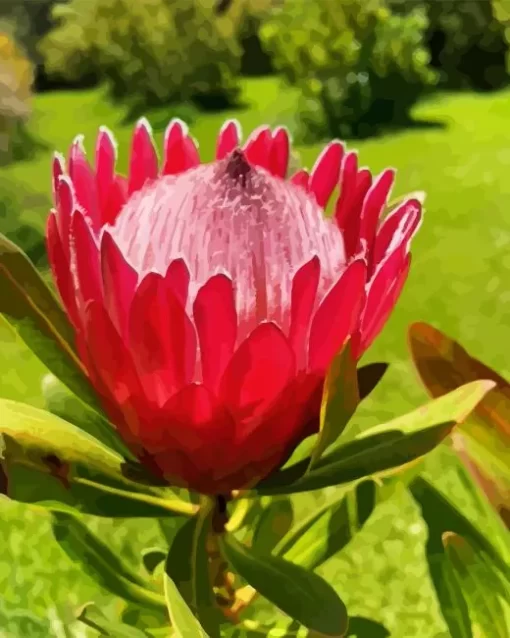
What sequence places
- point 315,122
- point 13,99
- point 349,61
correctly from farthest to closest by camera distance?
point 349,61
point 315,122
point 13,99

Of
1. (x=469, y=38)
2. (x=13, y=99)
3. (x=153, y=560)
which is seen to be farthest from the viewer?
(x=13, y=99)

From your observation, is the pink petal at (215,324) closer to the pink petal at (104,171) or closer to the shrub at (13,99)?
the pink petal at (104,171)

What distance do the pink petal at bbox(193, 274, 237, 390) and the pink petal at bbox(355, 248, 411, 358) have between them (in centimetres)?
4

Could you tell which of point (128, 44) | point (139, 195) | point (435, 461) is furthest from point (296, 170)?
point (128, 44)

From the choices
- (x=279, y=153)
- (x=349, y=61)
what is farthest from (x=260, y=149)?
(x=349, y=61)

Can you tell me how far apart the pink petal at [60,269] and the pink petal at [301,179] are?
8 centimetres

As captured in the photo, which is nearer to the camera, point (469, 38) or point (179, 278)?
point (179, 278)

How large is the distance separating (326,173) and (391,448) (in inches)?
3.7

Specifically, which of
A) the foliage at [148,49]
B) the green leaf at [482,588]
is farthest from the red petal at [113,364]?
the foliage at [148,49]

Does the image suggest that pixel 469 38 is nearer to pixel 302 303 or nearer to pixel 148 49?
pixel 302 303

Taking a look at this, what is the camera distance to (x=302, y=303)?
242 millimetres

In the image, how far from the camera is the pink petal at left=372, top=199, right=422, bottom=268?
0.85 feet

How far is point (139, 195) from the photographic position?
27cm

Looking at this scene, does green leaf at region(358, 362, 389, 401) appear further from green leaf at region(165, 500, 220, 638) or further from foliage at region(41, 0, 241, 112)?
foliage at region(41, 0, 241, 112)
